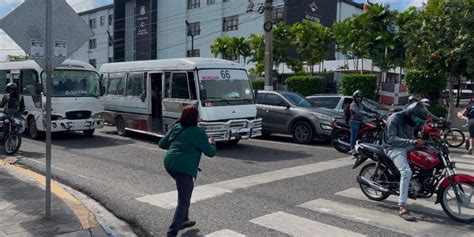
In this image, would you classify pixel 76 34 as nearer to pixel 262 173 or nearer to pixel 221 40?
pixel 262 173

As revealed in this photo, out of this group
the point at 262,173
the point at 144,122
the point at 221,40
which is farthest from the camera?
the point at 221,40

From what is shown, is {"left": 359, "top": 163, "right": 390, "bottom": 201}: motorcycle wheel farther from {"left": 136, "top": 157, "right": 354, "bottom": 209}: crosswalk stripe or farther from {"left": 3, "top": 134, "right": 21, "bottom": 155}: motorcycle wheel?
{"left": 3, "top": 134, "right": 21, "bottom": 155}: motorcycle wheel

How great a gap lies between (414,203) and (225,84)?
655 cm

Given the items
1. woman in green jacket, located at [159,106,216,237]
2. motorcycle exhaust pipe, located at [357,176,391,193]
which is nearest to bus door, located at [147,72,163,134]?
motorcycle exhaust pipe, located at [357,176,391,193]

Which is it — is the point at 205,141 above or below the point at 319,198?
above

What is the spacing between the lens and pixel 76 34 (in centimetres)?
571

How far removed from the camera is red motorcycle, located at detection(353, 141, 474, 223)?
6034 mm

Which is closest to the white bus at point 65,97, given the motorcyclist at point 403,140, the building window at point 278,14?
the motorcyclist at point 403,140

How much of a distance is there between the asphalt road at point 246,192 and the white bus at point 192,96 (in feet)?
2.71

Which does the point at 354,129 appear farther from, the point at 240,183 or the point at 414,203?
the point at 414,203

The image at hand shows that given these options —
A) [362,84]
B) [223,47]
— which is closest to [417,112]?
[362,84]

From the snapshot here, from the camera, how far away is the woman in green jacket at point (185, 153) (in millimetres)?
5074

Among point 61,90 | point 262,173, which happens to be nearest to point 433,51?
point 262,173

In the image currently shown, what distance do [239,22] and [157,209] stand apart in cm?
3929
